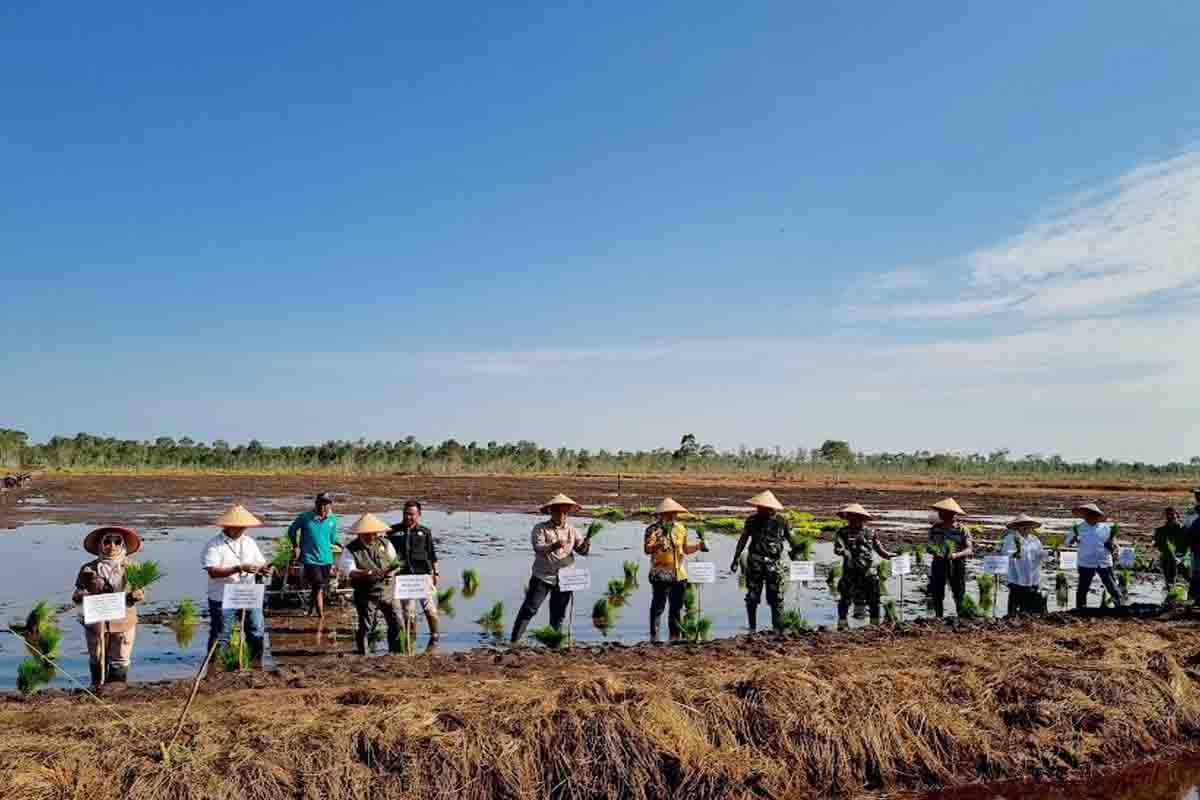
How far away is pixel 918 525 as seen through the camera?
26234mm

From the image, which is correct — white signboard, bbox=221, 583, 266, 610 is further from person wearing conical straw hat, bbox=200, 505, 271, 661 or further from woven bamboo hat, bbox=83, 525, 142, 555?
woven bamboo hat, bbox=83, 525, 142, 555

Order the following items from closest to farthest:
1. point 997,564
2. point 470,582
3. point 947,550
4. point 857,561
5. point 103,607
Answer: point 103,607, point 857,561, point 947,550, point 997,564, point 470,582

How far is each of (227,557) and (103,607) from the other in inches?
48.1

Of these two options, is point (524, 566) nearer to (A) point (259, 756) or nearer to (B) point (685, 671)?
(B) point (685, 671)

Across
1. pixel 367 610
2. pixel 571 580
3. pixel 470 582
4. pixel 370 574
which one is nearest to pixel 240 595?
pixel 370 574

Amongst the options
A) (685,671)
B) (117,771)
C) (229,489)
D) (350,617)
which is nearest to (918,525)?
(350,617)

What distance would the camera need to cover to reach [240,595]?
7.79 m

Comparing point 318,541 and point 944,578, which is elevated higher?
point 318,541

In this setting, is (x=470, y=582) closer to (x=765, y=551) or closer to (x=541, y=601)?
(x=541, y=601)

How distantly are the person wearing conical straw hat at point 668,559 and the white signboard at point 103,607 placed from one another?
4939 millimetres

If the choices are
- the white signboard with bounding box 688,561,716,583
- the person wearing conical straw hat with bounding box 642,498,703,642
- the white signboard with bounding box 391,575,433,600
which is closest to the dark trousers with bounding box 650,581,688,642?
the person wearing conical straw hat with bounding box 642,498,703,642

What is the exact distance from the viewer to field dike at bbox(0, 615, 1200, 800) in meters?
5.43

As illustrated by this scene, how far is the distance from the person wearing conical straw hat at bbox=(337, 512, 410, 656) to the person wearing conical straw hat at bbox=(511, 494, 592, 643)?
1.38m

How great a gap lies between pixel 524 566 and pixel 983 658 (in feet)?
35.2
